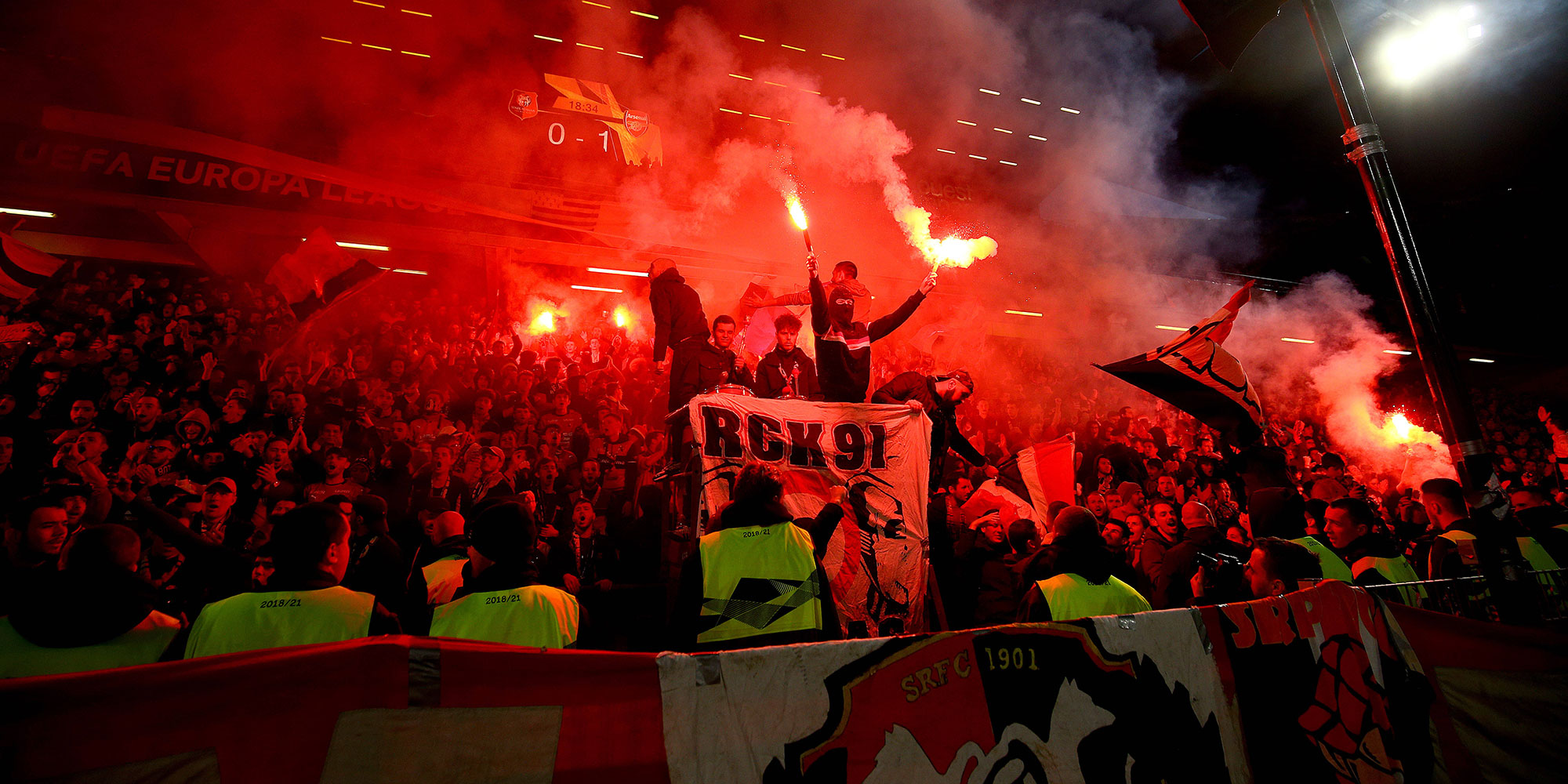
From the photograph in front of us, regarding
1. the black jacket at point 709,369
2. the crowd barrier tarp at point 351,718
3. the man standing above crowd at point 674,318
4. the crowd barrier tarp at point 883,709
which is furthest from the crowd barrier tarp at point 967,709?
the man standing above crowd at point 674,318

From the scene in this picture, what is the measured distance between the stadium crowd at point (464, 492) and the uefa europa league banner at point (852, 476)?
1.99 feet

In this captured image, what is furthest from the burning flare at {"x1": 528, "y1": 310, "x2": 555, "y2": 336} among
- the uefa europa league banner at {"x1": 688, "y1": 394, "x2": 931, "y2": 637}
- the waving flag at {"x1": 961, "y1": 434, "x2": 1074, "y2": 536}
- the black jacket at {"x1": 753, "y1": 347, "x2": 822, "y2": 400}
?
the uefa europa league banner at {"x1": 688, "y1": 394, "x2": 931, "y2": 637}

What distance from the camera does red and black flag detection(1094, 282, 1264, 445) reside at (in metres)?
6.41

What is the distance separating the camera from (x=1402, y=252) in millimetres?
3336

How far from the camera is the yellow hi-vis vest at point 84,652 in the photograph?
76.0 inches

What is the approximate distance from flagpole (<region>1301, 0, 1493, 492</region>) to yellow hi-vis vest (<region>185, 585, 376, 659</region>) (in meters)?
4.58

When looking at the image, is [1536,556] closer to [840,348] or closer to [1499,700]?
[1499,700]

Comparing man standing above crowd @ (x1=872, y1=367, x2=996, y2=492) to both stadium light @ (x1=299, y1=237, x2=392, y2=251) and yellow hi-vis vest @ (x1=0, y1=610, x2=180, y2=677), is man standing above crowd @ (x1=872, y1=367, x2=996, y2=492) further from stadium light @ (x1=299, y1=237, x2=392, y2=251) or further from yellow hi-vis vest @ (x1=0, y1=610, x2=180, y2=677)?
stadium light @ (x1=299, y1=237, x2=392, y2=251)

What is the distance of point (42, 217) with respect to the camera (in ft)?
39.2

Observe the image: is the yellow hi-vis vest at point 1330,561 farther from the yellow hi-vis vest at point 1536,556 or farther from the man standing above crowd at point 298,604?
the man standing above crowd at point 298,604

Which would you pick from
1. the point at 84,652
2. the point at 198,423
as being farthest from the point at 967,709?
the point at 198,423

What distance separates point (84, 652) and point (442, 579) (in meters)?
1.64

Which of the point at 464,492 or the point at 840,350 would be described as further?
the point at 840,350

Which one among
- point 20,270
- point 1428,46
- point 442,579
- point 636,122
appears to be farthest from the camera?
point 636,122
